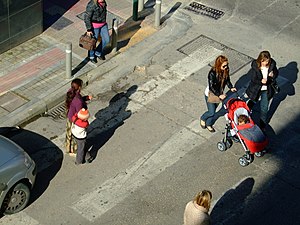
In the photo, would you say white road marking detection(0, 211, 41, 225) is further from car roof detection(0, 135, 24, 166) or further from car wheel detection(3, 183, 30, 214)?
car roof detection(0, 135, 24, 166)

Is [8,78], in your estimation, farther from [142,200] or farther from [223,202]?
[223,202]

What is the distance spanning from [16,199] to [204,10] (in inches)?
321

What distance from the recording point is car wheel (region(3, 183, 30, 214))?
1141 cm

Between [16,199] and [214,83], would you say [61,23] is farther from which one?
[16,199]

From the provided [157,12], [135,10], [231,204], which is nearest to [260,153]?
[231,204]

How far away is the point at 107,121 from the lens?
14.0m

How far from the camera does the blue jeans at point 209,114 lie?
13484 mm

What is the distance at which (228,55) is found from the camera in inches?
640

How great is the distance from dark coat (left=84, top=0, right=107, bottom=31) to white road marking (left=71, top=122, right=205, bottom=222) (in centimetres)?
298

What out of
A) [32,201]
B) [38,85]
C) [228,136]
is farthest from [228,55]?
[32,201]

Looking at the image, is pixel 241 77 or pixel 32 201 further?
pixel 241 77

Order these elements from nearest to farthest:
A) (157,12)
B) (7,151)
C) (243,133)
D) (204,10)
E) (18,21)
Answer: (7,151) → (243,133) → (18,21) → (157,12) → (204,10)

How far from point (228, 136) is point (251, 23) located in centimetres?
491

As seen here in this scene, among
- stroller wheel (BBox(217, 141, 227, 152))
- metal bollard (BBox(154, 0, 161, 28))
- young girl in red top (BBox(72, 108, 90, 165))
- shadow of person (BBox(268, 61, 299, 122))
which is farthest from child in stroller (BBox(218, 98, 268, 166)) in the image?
metal bollard (BBox(154, 0, 161, 28))
